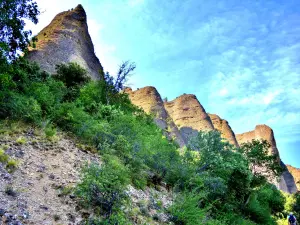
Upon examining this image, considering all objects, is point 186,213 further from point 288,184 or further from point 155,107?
point 288,184

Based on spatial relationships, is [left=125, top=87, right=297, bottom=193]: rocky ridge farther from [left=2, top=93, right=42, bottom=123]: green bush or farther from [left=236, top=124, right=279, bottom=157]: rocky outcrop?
[left=2, top=93, right=42, bottom=123]: green bush

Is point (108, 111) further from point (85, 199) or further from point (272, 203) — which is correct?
point (272, 203)

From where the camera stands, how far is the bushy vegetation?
7.87 m

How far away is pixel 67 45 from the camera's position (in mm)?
28672

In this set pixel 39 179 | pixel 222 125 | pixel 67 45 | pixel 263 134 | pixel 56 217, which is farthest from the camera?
pixel 263 134

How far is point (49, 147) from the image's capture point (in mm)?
10539

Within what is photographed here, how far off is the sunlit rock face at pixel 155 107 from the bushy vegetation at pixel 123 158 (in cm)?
1283

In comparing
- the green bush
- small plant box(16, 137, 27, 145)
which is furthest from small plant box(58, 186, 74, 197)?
the green bush

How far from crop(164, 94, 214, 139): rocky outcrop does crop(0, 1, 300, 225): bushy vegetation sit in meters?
20.2

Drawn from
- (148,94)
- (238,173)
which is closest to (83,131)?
(238,173)

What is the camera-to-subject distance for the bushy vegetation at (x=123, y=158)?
7.87m

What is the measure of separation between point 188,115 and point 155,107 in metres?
9.16

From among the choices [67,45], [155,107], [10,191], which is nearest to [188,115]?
[155,107]

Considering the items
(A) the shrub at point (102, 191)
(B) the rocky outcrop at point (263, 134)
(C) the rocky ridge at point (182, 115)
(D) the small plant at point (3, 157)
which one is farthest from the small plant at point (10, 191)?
(B) the rocky outcrop at point (263, 134)
